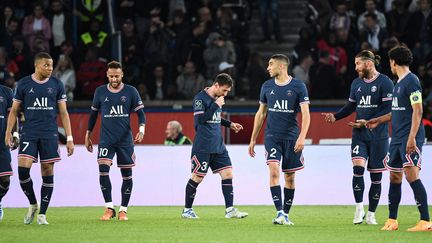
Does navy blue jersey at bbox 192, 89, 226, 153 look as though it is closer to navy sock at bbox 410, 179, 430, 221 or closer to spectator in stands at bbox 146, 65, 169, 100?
navy sock at bbox 410, 179, 430, 221

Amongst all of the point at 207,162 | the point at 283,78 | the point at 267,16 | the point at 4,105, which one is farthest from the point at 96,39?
the point at 283,78

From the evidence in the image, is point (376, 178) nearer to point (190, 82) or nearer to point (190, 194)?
point (190, 194)

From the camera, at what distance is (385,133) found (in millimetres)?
15734

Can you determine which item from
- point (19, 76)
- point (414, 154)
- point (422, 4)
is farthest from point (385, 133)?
point (19, 76)

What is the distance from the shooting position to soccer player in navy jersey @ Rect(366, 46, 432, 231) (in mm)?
13887

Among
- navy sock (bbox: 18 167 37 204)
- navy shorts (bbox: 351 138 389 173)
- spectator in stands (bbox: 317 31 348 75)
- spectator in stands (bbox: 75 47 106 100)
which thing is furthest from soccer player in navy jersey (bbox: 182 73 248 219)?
spectator in stands (bbox: 75 47 106 100)

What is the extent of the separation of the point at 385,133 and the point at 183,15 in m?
12.0

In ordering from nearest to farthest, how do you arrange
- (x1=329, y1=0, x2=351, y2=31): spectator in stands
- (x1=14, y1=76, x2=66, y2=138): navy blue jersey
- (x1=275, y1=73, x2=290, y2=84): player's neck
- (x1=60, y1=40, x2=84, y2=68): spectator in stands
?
(x1=275, y1=73, x2=290, y2=84): player's neck, (x1=14, y1=76, x2=66, y2=138): navy blue jersey, (x1=329, y1=0, x2=351, y2=31): spectator in stands, (x1=60, y1=40, x2=84, y2=68): spectator in stands

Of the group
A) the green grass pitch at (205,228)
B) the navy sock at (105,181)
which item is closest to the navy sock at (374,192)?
the green grass pitch at (205,228)

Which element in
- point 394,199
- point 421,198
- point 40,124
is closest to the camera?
point 421,198

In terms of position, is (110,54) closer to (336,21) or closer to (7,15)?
(7,15)

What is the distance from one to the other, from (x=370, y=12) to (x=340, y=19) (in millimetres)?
767

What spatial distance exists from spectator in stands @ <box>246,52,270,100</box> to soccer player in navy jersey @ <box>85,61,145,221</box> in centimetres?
870

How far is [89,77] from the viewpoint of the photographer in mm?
25516
